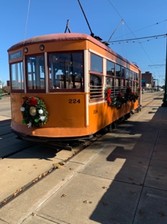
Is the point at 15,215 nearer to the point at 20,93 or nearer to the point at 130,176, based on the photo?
the point at 130,176

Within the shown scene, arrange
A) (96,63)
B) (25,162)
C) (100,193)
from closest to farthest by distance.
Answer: (100,193), (25,162), (96,63)

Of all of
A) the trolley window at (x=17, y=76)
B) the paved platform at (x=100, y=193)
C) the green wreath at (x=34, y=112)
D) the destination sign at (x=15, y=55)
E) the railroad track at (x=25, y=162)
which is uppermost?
the destination sign at (x=15, y=55)

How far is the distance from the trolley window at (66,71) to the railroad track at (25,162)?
1.53m

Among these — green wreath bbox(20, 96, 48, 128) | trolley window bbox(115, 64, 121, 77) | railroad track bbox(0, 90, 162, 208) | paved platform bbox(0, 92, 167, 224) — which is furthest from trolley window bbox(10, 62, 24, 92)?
trolley window bbox(115, 64, 121, 77)

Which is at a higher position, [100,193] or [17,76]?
[17,76]

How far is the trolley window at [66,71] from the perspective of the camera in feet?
18.9

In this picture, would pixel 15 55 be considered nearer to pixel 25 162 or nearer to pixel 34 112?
pixel 34 112

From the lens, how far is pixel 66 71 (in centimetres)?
592

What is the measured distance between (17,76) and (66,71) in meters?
1.57

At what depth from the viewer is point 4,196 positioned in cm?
388

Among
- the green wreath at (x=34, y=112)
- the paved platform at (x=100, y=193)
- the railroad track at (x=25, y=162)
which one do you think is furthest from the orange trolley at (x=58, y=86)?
the paved platform at (x=100, y=193)

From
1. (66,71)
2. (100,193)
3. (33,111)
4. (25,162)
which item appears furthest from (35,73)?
(100,193)

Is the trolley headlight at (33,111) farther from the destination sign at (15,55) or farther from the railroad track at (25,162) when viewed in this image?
the destination sign at (15,55)

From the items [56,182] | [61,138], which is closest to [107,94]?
[61,138]
